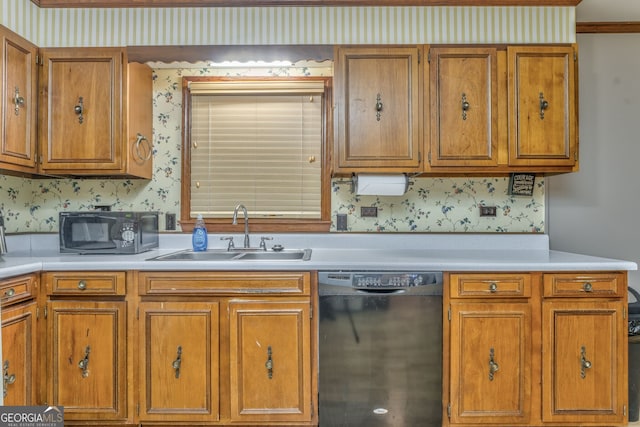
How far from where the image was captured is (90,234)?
2.25 metres

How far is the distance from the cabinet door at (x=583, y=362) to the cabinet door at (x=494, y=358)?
0.33ft

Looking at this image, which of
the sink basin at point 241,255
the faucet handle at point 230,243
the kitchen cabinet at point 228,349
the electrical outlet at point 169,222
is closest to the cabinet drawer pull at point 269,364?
the kitchen cabinet at point 228,349

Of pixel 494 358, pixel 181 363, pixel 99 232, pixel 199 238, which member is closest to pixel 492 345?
pixel 494 358

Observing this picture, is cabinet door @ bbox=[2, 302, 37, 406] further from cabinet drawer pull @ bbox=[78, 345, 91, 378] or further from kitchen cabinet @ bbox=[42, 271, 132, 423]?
cabinet drawer pull @ bbox=[78, 345, 91, 378]

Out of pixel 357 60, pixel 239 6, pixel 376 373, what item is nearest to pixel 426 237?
pixel 376 373

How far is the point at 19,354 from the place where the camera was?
183cm

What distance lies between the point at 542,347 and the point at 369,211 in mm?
1209

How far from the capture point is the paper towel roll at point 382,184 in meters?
2.33

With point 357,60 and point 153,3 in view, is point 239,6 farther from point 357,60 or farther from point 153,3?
point 357,60

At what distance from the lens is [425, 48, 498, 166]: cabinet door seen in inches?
86.7

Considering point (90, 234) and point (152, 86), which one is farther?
point (152, 86)

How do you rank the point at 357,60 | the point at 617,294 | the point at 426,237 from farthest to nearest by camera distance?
the point at 426,237
the point at 357,60
the point at 617,294

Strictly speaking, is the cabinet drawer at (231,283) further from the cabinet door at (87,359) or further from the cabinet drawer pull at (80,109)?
the cabinet drawer pull at (80,109)

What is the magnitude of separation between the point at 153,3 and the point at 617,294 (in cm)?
289
